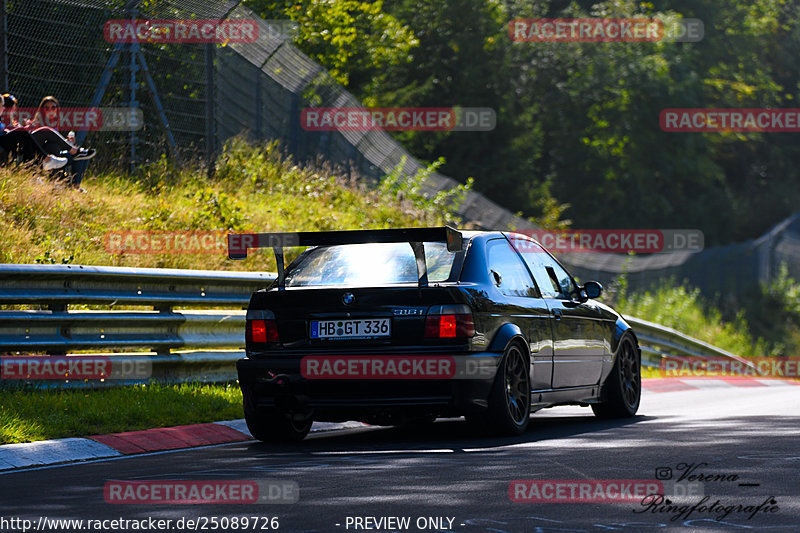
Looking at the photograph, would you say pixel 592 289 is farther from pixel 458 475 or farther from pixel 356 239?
pixel 458 475

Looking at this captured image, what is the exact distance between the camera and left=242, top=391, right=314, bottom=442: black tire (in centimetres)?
977

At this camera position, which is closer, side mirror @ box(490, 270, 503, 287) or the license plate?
the license plate

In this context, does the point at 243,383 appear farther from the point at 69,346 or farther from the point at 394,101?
the point at 394,101

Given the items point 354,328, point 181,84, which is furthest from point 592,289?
point 181,84

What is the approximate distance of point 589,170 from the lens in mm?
49000

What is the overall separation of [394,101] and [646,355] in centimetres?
1776

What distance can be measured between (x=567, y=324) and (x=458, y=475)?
3721 millimetres

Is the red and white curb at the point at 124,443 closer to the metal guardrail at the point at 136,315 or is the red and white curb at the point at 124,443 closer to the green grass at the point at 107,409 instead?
the green grass at the point at 107,409

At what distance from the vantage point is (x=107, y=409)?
33.2ft

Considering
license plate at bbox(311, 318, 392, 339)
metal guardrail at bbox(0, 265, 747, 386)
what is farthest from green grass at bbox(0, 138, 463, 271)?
license plate at bbox(311, 318, 392, 339)

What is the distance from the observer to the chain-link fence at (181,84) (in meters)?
17.4

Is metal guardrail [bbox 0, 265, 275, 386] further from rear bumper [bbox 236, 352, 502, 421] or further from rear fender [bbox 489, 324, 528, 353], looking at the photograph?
rear fender [bbox 489, 324, 528, 353]

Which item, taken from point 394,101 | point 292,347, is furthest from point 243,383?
point 394,101

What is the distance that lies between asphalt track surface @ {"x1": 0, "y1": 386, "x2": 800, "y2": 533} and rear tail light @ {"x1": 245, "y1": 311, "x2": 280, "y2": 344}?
0.78 meters
